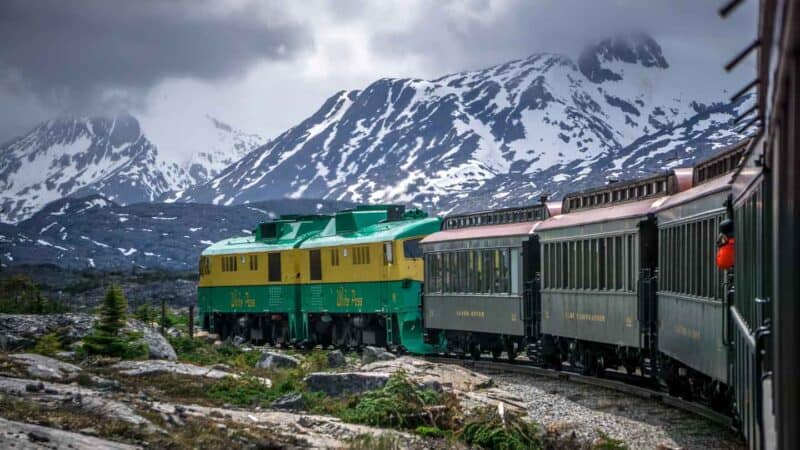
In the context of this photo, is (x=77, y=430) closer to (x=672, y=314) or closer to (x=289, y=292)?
(x=672, y=314)

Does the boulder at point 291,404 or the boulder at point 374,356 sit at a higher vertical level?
the boulder at point 291,404

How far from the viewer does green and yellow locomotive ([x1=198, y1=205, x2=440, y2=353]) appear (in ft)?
123

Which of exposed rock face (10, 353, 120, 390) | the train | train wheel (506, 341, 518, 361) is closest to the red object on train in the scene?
the train

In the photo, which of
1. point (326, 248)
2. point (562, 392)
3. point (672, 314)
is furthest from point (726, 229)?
point (326, 248)

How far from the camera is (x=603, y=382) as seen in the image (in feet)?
80.4

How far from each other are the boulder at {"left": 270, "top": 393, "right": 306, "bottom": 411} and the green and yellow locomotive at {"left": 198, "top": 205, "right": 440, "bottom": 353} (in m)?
15.7

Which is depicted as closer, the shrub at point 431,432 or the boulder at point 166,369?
the shrub at point 431,432

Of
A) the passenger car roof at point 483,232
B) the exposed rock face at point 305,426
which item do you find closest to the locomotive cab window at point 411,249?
the passenger car roof at point 483,232

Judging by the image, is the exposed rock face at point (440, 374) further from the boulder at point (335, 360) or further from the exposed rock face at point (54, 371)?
the exposed rock face at point (54, 371)

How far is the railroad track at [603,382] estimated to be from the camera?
60.2ft

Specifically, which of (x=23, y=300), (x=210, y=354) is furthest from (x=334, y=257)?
(x=23, y=300)

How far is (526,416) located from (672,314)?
107 inches

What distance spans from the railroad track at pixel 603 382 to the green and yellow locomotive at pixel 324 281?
9.88 feet

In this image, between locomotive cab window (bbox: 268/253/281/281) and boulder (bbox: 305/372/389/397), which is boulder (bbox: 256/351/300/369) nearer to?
boulder (bbox: 305/372/389/397)
